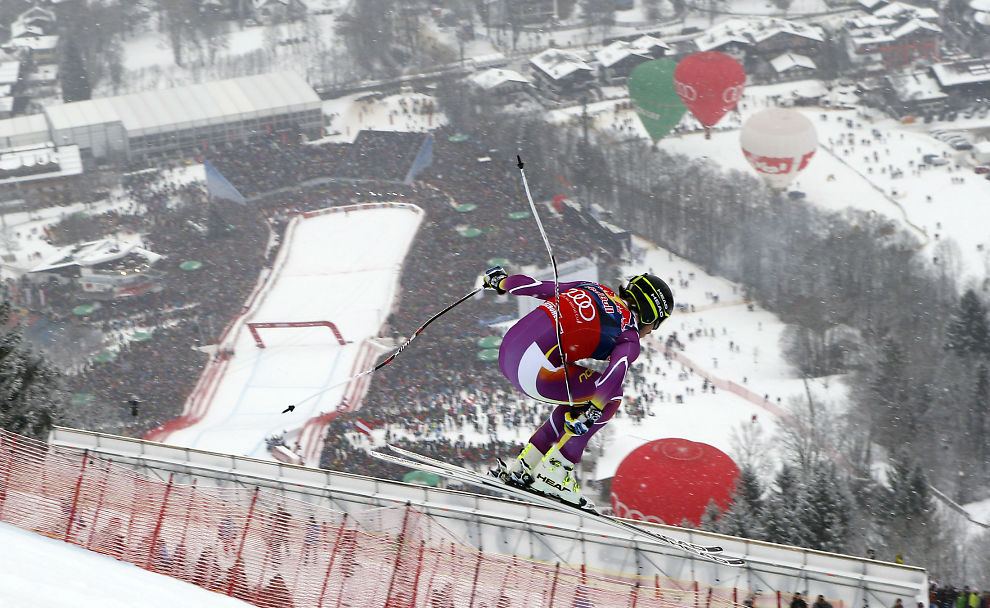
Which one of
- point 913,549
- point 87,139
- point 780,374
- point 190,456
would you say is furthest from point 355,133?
point 190,456

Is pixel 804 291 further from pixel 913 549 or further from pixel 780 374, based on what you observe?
pixel 913 549

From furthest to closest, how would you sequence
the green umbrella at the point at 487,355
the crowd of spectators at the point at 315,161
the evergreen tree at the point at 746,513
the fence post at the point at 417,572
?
the crowd of spectators at the point at 315,161 < the green umbrella at the point at 487,355 < the evergreen tree at the point at 746,513 < the fence post at the point at 417,572

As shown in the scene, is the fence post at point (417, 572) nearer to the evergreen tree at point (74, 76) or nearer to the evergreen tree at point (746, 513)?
the evergreen tree at point (746, 513)

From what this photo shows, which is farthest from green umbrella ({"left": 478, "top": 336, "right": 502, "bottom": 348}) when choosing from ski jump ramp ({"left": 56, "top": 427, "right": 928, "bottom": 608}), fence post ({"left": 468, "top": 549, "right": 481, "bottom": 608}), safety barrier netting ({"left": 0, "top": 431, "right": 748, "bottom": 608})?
fence post ({"left": 468, "top": 549, "right": 481, "bottom": 608})

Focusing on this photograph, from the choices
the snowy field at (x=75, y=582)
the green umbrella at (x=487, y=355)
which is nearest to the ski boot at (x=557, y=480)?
the snowy field at (x=75, y=582)

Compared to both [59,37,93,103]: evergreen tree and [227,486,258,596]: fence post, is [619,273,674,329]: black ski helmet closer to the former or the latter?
[227,486,258,596]: fence post
